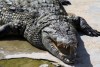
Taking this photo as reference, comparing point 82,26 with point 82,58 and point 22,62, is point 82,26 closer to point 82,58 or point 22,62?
point 82,58

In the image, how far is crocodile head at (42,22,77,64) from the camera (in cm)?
546

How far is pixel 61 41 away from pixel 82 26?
1.46m

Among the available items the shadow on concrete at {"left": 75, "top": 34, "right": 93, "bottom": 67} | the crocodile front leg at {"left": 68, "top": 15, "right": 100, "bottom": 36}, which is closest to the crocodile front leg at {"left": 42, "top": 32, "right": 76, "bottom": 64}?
the shadow on concrete at {"left": 75, "top": 34, "right": 93, "bottom": 67}

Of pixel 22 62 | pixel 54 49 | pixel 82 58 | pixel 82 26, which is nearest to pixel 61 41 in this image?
pixel 54 49

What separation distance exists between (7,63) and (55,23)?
128 centimetres

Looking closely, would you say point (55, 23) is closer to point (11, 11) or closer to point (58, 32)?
point (58, 32)

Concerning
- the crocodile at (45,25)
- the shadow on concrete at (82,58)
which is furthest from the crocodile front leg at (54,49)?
the shadow on concrete at (82,58)

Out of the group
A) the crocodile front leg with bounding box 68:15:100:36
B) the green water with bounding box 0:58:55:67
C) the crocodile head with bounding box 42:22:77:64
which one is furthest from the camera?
the crocodile front leg with bounding box 68:15:100:36

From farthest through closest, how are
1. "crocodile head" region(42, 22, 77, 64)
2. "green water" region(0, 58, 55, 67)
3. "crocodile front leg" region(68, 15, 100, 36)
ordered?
1. "crocodile front leg" region(68, 15, 100, 36)
2. "green water" region(0, 58, 55, 67)
3. "crocodile head" region(42, 22, 77, 64)

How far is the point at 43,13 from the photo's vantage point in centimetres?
674

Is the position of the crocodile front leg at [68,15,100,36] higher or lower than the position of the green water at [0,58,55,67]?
higher

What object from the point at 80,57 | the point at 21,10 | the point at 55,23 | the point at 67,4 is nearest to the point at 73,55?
the point at 80,57

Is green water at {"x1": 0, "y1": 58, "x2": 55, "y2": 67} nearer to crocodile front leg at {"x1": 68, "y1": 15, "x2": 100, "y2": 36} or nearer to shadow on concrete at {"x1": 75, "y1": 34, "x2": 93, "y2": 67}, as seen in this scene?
shadow on concrete at {"x1": 75, "y1": 34, "x2": 93, "y2": 67}

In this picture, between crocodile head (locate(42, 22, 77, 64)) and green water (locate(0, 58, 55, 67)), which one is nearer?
crocodile head (locate(42, 22, 77, 64))
